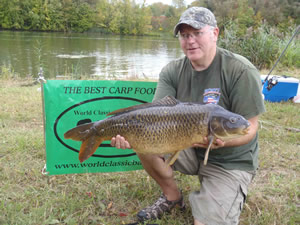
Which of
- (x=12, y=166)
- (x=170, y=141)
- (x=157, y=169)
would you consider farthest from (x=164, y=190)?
(x=12, y=166)

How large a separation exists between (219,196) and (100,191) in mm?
962

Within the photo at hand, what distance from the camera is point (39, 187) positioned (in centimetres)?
216

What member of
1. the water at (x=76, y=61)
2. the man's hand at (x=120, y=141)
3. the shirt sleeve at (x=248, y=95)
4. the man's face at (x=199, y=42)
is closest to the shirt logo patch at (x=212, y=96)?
the shirt sleeve at (x=248, y=95)

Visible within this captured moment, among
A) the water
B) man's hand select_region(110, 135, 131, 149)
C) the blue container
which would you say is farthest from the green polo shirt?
the water

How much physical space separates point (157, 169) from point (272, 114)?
2697mm

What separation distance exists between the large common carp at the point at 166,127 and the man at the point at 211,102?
8cm

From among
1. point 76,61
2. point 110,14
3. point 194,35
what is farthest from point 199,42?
point 110,14

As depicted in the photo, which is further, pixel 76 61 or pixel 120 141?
pixel 76 61

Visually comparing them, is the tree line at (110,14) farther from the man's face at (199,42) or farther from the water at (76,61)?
the man's face at (199,42)

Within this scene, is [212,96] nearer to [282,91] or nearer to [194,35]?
[194,35]

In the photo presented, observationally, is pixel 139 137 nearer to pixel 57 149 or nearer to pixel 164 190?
pixel 164 190

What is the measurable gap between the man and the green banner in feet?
1.37

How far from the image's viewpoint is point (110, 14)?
5153 centimetres

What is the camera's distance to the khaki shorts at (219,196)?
1670mm
